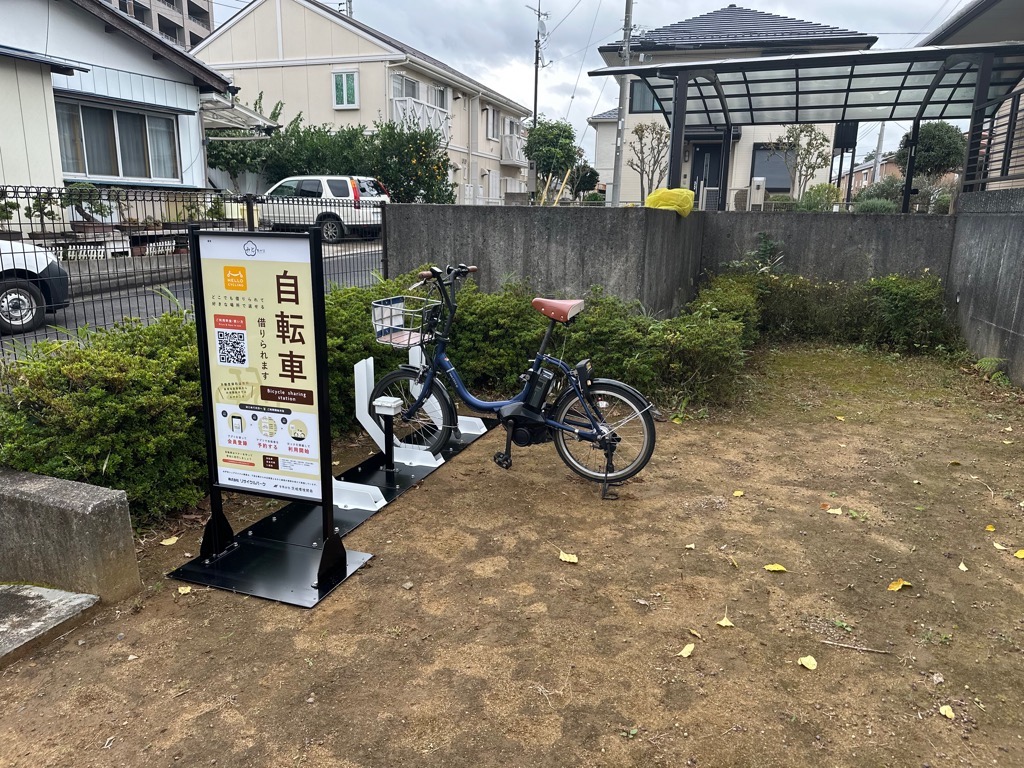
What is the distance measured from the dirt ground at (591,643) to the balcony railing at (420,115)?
1937cm

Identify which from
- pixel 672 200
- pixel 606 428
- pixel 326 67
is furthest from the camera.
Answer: pixel 326 67

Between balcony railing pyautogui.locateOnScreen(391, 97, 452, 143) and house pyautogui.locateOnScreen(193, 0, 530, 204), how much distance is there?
32 millimetres

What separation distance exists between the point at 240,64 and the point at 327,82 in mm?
3512

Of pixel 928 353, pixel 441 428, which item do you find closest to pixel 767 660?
pixel 441 428

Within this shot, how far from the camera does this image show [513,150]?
109 ft

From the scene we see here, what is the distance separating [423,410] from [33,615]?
2.34m

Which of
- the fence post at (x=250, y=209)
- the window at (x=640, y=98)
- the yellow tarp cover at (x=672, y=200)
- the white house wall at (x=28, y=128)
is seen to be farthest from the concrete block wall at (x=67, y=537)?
the window at (x=640, y=98)

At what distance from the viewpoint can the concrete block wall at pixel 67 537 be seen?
9.28 feet

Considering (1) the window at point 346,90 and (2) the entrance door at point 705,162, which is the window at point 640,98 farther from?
(1) the window at point 346,90

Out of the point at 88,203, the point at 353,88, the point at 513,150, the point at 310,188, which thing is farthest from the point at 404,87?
the point at 88,203

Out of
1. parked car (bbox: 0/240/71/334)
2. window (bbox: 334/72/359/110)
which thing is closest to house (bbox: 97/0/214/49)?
window (bbox: 334/72/359/110)

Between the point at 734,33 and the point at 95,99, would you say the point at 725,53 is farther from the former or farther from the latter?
the point at 95,99

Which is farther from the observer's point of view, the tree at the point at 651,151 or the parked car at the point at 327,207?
the tree at the point at 651,151

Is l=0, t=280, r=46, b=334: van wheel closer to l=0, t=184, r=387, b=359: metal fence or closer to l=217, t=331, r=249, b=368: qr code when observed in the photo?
l=0, t=184, r=387, b=359: metal fence
